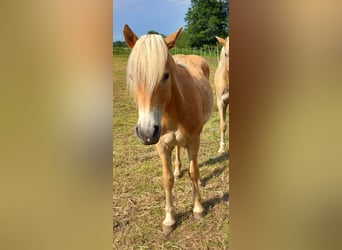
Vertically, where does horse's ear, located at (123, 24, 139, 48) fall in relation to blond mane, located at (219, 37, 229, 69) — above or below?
above

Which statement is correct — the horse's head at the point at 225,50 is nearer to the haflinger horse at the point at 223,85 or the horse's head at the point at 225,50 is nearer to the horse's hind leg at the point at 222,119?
the haflinger horse at the point at 223,85

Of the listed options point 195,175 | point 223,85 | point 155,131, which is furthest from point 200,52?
point 195,175

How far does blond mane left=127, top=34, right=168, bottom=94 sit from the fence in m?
0.07

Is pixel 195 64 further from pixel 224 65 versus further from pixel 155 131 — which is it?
pixel 155 131

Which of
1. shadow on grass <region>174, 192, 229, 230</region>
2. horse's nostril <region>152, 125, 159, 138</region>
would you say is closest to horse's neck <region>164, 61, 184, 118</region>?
horse's nostril <region>152, 125, 159, 138</region>

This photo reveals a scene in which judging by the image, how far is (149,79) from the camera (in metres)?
1.21

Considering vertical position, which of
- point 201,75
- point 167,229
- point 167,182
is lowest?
point 167,229

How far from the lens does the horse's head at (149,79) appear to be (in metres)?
1.21

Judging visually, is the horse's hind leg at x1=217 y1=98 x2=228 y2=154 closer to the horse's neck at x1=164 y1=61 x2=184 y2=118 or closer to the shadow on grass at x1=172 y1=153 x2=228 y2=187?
the shadow on grass at x1=172 y1=153 x2=228 y2=187

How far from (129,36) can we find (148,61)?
0.49ft

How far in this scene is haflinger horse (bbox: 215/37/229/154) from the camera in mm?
1295

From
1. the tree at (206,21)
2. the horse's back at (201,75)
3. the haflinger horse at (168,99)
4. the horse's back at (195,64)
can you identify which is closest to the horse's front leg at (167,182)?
the haflinger horse at (168,99)
